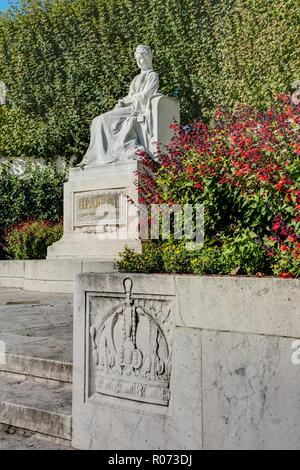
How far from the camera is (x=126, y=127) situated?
8680mm

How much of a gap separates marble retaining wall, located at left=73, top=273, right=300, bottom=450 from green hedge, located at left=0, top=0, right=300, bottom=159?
12.3 m

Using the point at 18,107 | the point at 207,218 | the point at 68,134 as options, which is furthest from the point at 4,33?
the point at 207,218

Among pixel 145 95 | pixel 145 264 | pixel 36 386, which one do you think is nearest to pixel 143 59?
pixel 145 95

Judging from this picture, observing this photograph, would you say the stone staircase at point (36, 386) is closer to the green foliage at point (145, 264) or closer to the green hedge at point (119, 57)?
the green foliage at point (145, 264)

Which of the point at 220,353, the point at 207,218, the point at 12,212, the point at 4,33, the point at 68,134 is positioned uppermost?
the point at 4,33

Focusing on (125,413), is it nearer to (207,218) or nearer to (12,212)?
(207,218)

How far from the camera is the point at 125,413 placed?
8.50 ft

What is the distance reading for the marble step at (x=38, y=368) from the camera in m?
3.26

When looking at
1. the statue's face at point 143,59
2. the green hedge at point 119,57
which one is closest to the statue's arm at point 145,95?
the statue's face at point 143,59

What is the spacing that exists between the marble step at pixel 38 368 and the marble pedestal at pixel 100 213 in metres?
4.13

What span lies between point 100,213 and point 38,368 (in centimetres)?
515

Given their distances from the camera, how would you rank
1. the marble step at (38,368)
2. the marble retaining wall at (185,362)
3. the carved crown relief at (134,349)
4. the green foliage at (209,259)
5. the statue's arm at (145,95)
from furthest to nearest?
the statue's arm at (145,95) < the marble step at (38,368) < the green foliage at (209,259) < the carved crown relief at (134,349) < the marble retaining wall at (185,362)

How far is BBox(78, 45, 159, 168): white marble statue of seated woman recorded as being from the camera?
28.4 ft

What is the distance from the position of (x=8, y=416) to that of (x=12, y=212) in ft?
37.2
